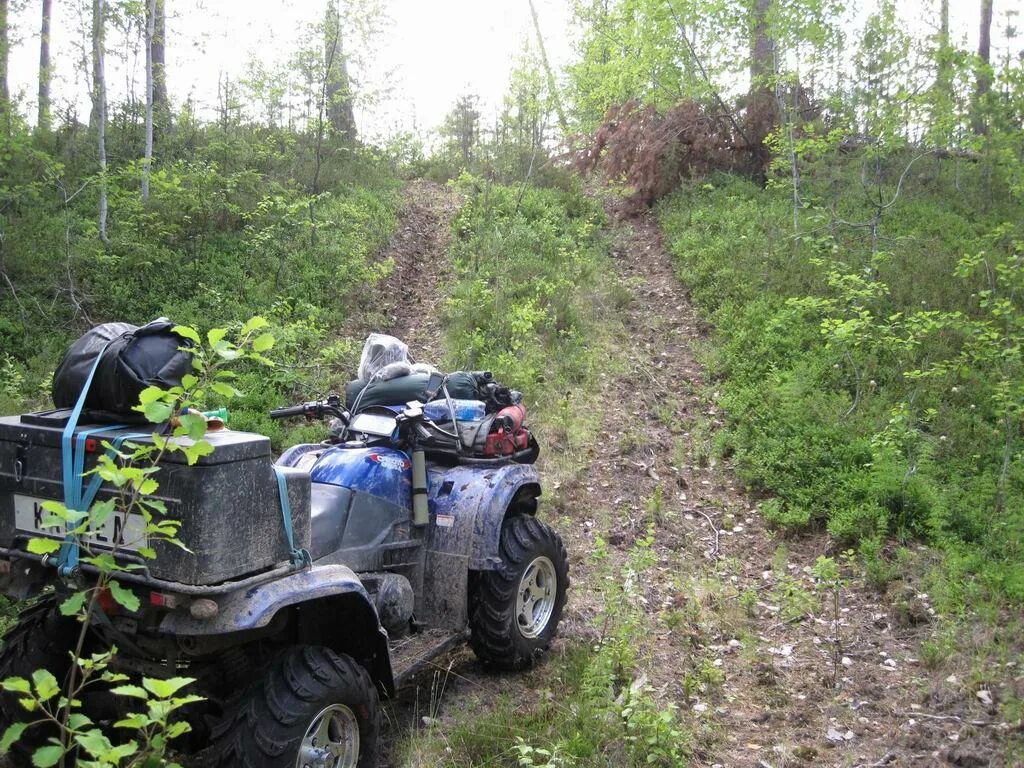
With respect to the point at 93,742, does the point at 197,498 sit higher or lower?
higher

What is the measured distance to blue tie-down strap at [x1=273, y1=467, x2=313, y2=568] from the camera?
3055 mm

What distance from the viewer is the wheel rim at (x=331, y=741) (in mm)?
3035

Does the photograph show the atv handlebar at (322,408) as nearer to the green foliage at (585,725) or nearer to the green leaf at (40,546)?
the green foliage at (585,725)

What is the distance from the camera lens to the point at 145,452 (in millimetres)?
2395

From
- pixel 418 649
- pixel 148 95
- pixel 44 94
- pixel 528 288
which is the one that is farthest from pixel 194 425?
pixel 44 94

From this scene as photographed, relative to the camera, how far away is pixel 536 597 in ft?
16.3

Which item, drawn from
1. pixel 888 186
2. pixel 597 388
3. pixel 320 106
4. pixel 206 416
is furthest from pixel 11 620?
pixel 888 186

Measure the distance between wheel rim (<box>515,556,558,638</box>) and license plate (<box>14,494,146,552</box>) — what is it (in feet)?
8.27

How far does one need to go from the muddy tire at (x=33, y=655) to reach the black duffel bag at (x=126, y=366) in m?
1.05

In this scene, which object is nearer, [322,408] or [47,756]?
[47,756]

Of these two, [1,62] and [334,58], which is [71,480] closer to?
[334,58]

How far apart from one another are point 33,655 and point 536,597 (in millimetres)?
2818

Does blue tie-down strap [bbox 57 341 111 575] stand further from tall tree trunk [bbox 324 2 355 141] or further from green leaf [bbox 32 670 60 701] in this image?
tall tree trunk [bbox 324 2 355 141]

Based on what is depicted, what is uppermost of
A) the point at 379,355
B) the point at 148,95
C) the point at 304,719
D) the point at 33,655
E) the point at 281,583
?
the point at 148,95
